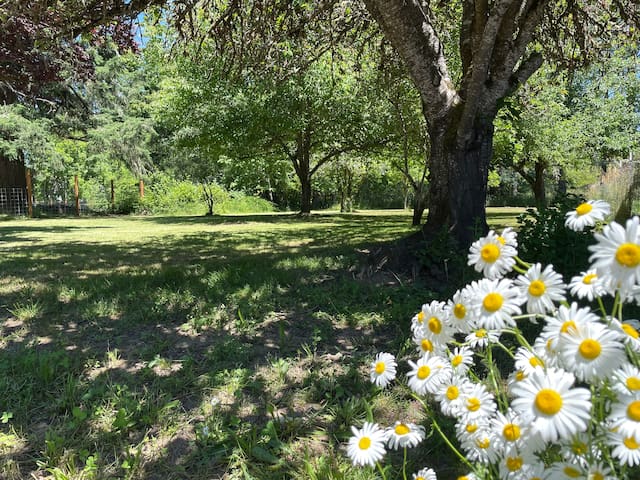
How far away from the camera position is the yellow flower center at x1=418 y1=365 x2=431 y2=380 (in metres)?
1.12

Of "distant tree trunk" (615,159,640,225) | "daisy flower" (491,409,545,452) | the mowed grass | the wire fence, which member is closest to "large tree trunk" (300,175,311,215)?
"distant tree trunk" (615,159,640,225)

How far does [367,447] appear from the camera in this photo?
1.11 m

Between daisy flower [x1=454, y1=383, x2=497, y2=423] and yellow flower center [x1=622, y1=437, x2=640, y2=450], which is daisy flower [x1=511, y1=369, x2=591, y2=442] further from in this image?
daisy flower [x1=454, y1=383, x2=497, y2=423]

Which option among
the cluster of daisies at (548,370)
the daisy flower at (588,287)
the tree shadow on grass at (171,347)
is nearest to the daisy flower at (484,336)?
the cluster of daisies at (548,370)

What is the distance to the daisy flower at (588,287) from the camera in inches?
38.6

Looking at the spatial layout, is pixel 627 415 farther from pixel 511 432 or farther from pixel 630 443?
pixel 511 432

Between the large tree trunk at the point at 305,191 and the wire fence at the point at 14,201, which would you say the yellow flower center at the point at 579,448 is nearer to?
the large tree trunk at the point at 305,191

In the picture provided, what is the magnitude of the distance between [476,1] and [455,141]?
1.48m

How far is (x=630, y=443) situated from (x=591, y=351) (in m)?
0.19

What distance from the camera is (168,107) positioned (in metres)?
14.9

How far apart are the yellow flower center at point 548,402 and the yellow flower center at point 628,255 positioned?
0.89 ft

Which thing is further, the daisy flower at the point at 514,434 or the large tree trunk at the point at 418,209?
the large tree trunk at the point at 418,209

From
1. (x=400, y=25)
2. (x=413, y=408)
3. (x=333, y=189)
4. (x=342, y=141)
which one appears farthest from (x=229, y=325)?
(x=333, y=189)

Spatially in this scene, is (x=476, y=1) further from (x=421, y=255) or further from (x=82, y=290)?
(x=82, y=290)
